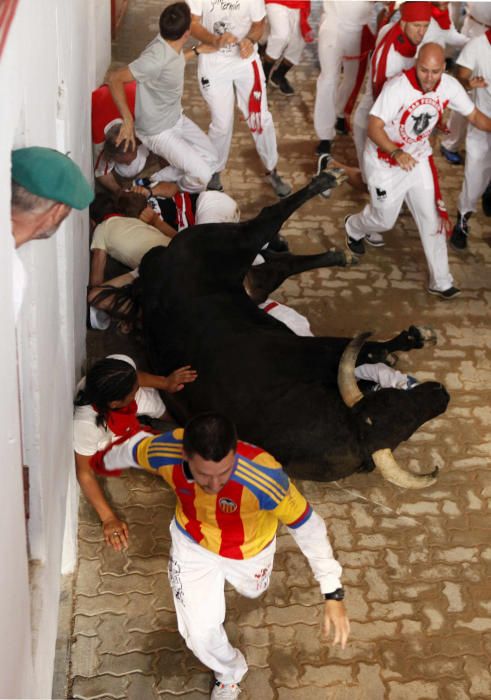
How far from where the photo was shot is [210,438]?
127 inches

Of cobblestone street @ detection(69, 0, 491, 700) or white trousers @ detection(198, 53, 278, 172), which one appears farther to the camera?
white trousers @ detection(198, 53, 278, 172)

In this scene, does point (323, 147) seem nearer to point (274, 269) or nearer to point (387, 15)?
point (387, 15)

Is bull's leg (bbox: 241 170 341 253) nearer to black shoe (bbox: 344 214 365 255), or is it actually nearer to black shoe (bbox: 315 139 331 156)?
black shoe (bbox: 344 214 365 255)

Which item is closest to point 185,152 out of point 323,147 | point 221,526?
point 323,147

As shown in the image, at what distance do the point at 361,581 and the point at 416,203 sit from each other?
110 inches

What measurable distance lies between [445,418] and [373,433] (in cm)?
137

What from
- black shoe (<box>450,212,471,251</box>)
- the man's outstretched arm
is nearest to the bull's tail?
the man's outstretched arm

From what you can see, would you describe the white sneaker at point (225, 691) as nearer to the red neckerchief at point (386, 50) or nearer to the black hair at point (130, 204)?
the black hair at point (130, 204)

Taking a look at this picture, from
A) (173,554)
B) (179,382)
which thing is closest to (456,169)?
(179,382)

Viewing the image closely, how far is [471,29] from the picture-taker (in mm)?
8477

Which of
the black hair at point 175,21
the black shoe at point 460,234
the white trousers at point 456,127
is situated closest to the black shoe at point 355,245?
the black shoe at point 460,234

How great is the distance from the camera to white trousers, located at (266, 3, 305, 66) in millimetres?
8672

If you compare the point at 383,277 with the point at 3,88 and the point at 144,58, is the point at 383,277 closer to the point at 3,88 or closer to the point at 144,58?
the point at 144,58

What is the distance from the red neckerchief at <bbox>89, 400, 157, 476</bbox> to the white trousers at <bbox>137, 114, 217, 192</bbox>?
2513 millimetres
